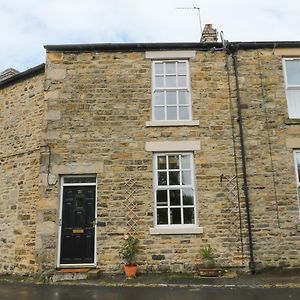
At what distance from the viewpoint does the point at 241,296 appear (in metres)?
7.23

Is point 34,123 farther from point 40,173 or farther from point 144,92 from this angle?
point 144,92

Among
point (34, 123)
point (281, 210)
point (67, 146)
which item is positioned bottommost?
point (281, 210)

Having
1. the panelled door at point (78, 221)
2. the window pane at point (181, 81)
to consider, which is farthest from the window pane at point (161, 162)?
the window pane at point (181, 81)

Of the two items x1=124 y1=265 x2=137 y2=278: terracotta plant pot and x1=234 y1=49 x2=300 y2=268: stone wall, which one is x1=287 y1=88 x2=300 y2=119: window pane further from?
x1=124 y1=265 x2=137 y2=278: terracotta plant pot

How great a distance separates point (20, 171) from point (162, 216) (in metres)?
4.62

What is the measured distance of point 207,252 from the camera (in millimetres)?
9383

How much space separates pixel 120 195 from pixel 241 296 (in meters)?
4.09

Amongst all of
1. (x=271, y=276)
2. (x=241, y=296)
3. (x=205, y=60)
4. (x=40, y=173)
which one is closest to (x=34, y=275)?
(x=40, y=173)

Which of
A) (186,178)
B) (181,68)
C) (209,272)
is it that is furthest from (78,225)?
(181,68)

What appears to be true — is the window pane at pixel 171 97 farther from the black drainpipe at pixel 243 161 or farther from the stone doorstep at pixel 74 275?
the stone doorstep at pixel 74 275

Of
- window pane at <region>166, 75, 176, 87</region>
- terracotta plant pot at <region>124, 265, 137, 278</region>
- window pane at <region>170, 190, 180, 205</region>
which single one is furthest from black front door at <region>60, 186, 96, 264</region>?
window pane at <region>166, 75, 176, 87</region>

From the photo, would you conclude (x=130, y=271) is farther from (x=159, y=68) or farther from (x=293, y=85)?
(x=293, y=85)

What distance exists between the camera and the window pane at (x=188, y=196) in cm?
993

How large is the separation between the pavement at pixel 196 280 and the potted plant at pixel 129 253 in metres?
0.20
